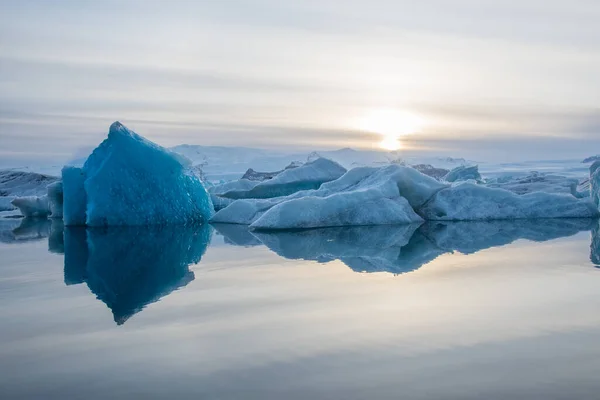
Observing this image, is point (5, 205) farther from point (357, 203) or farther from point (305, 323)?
point (305, 323)

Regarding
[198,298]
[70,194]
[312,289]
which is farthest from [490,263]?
[70,194]

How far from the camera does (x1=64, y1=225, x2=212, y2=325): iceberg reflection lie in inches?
195

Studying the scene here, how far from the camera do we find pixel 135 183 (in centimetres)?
1154

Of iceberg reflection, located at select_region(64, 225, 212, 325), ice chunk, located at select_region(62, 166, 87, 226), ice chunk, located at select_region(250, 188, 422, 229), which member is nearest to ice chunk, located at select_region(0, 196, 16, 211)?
ice chunk, located at select_region(62, 166, 87, 226)

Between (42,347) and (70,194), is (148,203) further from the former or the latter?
(42,347)

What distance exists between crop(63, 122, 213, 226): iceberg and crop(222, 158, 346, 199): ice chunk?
18.5 feet

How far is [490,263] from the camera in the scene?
6312 millimetres

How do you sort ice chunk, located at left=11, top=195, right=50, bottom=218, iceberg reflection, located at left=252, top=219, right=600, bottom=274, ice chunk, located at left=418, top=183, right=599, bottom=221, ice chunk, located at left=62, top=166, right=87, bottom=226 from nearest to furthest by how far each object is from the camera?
1. iceberg reflection, located at left=252, top=219, right=600, bottom=274
2. ice chunk, located at left=418, top=183, right=599, bottom=221
3. ice chunk, located at left=62, top=166, right=87, bottom=226
4. ice chunk, located at left=11, top=195, right=50, bottom=218

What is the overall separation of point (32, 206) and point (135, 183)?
22.6 ft

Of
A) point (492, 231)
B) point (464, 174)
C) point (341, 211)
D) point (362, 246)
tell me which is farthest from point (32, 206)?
point (464, 174)

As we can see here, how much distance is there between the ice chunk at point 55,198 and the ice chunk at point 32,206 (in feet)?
3.16

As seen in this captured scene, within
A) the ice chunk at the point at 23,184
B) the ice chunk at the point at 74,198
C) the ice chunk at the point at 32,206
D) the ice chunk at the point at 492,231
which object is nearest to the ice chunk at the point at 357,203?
the ice chunk at the point at 492,231

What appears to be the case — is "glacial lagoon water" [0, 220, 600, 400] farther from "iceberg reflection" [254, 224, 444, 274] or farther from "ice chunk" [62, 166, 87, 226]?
"ice chunk" [62, 166, 87, 226]

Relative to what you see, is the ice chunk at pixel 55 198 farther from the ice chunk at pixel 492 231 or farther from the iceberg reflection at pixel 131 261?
the ice chunk at pixel 492 231
